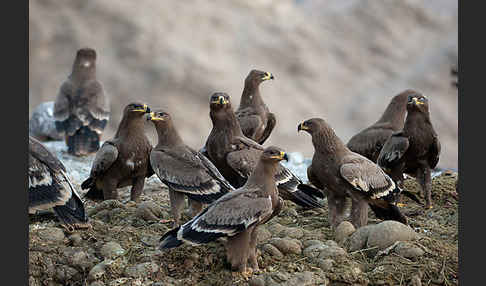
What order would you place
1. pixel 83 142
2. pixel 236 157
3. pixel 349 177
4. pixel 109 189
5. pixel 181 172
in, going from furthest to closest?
pixel 83 142 < pixel 109 189 < pixel 236 157 < pixel 181 172 < pixel 349 177

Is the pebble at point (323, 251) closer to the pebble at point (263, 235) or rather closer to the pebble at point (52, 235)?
the pebble at point (263, 235)

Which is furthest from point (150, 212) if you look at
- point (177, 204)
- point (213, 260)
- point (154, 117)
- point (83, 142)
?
point (83, 142)

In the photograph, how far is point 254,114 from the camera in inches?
429

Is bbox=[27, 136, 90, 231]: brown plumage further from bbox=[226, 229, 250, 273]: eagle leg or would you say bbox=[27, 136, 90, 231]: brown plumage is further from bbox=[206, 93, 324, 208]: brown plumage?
bbox=[206, 93, 324, 208]: brown plumage

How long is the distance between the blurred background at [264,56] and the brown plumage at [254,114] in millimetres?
10797

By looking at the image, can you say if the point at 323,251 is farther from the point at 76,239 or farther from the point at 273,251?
the point at 76,239

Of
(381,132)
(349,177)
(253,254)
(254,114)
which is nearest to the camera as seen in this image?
(253,254)

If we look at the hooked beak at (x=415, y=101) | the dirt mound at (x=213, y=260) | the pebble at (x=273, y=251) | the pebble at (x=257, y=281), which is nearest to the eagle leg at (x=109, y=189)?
the dirt mound at (x=213, y=260)

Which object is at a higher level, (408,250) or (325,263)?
(408,250)

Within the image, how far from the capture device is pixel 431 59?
2694cm

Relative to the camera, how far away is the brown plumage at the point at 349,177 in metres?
7.82

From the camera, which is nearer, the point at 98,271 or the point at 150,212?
the point at 98,271

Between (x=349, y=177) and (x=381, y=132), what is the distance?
281 cm

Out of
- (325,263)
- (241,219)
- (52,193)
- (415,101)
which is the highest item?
(415,101)
